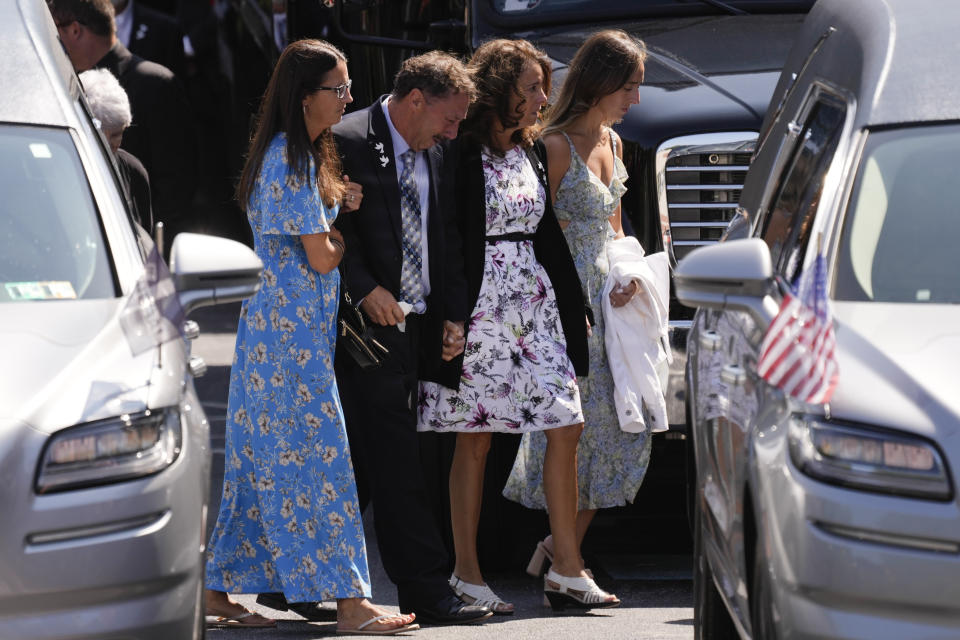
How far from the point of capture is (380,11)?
9.20m

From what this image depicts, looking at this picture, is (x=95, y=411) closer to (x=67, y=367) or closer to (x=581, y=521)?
(x=67, y=367)

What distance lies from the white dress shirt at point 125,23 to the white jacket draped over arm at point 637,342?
6.78m

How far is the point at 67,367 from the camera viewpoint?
4023mm

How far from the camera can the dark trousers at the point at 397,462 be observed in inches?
246

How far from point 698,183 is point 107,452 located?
392 centimetres

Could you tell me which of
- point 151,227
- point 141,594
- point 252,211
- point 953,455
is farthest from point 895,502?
point 151,227

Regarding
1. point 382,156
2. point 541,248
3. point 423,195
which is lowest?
point 541,248

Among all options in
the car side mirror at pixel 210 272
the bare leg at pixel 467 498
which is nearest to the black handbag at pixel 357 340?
the bare leg at pixel 467 498

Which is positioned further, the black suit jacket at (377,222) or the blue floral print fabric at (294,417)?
the black suit jacket at (377,222)

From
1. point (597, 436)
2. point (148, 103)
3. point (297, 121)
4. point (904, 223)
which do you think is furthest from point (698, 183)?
point (148, 103)

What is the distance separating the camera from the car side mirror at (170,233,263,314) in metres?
4.42

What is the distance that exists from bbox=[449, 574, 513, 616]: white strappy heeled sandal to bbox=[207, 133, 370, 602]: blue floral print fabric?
57cm

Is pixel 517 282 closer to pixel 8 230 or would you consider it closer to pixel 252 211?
pixel 252 211

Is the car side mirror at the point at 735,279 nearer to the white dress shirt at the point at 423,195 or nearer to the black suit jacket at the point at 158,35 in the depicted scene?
the white dress shirt at the point at 423,195
